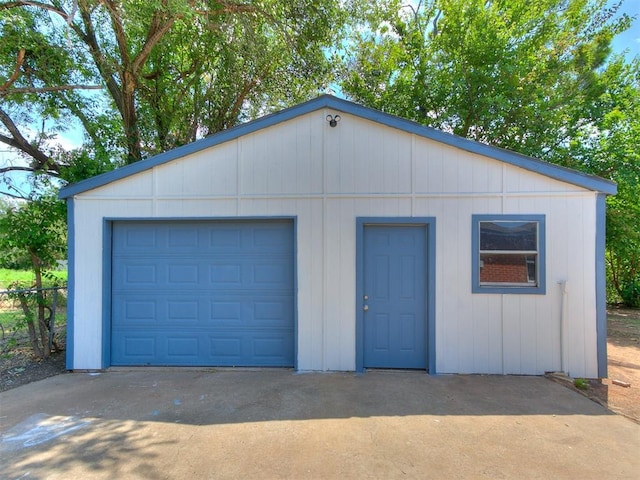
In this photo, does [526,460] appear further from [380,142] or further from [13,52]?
[13,52]

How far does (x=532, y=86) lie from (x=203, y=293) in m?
10.4

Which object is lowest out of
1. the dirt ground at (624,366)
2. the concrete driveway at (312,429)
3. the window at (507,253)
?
the dirt ground at (624,366)

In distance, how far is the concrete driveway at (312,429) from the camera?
2773 millimetres

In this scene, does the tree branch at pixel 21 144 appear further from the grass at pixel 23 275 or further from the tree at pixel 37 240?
the grass at pixel 23 275

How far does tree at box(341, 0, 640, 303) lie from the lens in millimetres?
8626

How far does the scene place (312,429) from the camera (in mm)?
3354

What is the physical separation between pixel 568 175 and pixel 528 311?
1.99m

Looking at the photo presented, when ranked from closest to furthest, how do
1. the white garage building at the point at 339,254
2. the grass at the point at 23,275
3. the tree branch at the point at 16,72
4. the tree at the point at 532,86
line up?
1. the white garage building at the point at 339,254
2. the grass at the point at 23,275
3. the tree branch at the point at 16,72
4. the tree at the point at 532,86

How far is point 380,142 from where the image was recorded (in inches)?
198

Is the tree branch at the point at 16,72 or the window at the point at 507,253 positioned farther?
the tree branch at the point at 16,72

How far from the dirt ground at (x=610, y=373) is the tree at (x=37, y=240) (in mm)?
343

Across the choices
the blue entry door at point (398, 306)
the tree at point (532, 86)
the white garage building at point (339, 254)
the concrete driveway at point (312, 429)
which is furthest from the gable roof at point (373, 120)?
the tree at point (532, 86)

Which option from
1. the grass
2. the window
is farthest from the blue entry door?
the grass

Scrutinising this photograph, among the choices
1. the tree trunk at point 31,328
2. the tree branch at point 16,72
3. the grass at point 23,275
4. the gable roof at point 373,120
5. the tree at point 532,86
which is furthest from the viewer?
the tree at point 532,86
